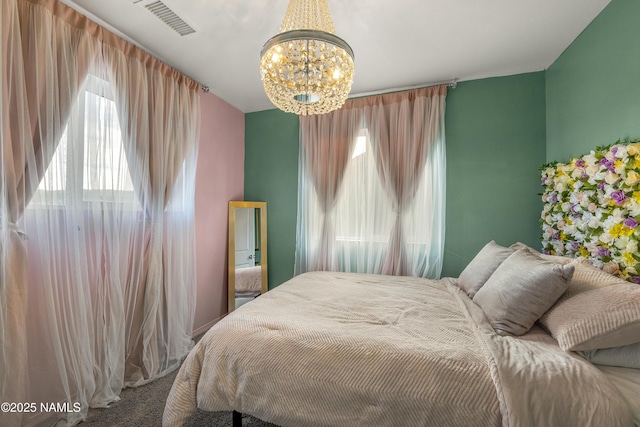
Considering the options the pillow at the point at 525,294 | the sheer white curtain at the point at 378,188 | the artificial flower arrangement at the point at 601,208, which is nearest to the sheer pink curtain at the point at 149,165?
the sheer white curtain at the point at 378,188

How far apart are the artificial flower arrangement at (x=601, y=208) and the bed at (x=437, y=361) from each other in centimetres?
25

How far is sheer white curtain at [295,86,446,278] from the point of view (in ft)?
9.53

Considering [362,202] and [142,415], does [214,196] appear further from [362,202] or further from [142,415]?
[142,415]

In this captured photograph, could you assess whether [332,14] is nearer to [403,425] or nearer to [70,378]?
[403,425]

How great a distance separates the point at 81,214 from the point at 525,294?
2708 millimetres

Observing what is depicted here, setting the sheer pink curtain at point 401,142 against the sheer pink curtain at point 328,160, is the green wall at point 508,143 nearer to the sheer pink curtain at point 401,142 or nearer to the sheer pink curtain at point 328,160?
the sheer pink curtain at point 401,142

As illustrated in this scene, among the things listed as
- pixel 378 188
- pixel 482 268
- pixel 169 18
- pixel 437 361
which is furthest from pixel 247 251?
pixel 437 361

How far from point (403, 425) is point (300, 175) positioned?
271 cm

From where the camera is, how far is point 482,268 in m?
2.06

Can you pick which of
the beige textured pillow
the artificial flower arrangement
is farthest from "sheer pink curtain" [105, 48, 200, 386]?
the artificial flower arrangement

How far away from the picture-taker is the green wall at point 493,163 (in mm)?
2676

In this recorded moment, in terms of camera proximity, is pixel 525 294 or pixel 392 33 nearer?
pixel 525 294

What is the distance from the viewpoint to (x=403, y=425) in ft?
3.68

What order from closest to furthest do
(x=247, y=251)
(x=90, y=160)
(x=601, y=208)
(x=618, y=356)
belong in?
1. (x=618, y=356)
2. (x=601, y=208)
3. (x=90, y=160)
4. (x=247, y=251)
